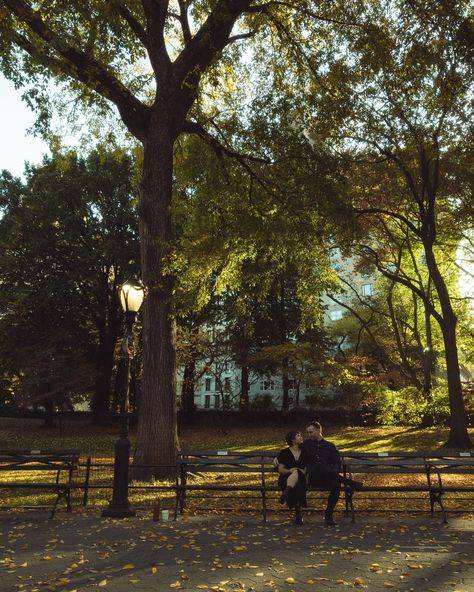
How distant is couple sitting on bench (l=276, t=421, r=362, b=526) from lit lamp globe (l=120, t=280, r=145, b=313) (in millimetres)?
3490

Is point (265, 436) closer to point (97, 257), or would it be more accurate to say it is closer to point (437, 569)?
point (97, 257)

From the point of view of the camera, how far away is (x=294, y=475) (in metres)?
8.16

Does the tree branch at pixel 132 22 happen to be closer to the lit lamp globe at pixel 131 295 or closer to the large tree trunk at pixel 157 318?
the large tree trunk at pixel 157 318

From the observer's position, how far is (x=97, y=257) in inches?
1184

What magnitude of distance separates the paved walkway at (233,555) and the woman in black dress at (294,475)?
36cm

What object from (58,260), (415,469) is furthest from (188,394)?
(415,469)

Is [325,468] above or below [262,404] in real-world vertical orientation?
below

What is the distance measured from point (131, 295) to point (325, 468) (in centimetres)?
435

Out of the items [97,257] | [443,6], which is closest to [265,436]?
[97,257]

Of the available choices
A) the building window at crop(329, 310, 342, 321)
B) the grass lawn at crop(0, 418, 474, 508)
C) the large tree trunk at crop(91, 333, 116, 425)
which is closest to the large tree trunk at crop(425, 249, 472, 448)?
the grass lawn at crop(0, 418, 474, 508)

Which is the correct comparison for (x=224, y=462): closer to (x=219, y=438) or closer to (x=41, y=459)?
(x=41, y=459)

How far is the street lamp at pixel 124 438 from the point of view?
856 cm

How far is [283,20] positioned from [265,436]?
22.1 meters

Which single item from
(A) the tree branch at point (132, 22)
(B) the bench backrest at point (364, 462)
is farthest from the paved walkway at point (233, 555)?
(A) the tree branch at point (132, 22)
